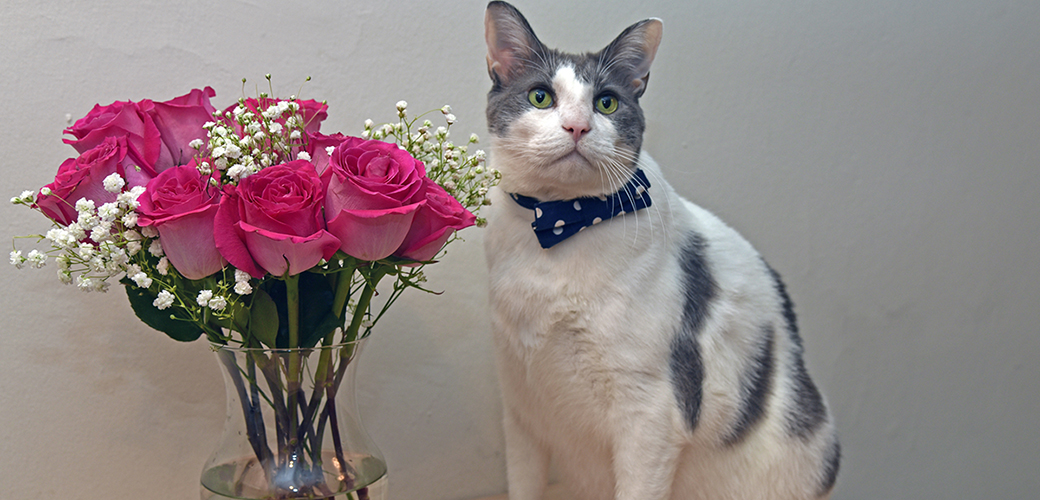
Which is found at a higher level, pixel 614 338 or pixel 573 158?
pixel 573 158

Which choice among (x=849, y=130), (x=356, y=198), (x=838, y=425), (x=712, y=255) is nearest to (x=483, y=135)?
(x=712, y=255)

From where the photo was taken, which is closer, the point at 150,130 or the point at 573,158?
the point at 150,130

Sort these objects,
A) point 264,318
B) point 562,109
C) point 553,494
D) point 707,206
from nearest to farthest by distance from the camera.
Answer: point 264,318 < point 562,109 < point 553,494 < point 707,206

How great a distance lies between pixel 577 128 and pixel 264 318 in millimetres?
396

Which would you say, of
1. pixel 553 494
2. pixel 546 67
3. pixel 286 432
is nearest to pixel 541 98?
pixel 546 67

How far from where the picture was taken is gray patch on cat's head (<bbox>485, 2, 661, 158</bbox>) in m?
0.84

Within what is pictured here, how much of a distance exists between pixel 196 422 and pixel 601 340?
0.60 m

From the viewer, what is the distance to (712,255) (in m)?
0.95

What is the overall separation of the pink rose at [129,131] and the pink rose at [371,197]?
0.19 m

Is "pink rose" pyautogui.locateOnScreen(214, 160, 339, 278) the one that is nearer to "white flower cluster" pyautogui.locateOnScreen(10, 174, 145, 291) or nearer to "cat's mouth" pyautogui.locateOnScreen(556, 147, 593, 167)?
"white flower cluster" pyautogui.locateOnScreen(10, 174, 145, 291)

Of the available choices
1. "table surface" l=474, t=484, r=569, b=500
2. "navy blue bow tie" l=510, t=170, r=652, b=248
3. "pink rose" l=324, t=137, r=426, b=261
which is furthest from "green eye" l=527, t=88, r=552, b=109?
"table surface" l=474, t=484, r=569, b=500

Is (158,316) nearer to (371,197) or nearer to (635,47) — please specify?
(371,197)

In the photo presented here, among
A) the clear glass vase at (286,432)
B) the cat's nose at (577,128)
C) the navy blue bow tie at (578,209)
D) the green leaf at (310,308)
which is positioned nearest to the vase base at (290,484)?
the clear glass vase at (286,432)

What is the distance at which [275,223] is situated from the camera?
1.94ft
